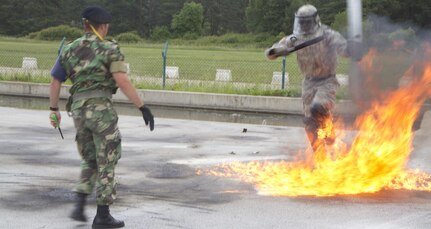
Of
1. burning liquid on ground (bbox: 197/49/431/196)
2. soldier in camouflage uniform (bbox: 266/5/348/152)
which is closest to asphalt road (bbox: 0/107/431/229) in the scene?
burning liquid on ground (bbox: 197/49/431/196)

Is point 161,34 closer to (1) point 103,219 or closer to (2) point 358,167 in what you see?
(2) point 358,167

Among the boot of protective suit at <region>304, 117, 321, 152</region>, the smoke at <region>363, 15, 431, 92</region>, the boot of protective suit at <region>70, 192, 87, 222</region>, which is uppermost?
the smoke at <region>363, 15, 431, 92</region>

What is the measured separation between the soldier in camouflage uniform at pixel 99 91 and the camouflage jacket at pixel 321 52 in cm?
255

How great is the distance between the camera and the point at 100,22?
5785mm

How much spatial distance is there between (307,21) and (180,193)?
227 cm

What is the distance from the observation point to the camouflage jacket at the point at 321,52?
25.5ft

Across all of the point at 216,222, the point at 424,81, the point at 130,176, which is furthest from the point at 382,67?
the point at 216,222

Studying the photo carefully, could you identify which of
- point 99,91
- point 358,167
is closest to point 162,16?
point 358,167

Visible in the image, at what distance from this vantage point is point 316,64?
25.9 feet

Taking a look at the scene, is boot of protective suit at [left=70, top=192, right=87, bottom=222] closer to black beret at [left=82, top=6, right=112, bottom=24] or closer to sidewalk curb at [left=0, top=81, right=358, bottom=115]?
black beret at [left=82, top=6, right=112, bottom=24]

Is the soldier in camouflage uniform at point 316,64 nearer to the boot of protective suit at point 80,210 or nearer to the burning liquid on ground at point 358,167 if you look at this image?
the burning liquid on ground at point 358,167

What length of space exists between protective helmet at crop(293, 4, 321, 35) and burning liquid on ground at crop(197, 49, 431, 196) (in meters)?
1.30

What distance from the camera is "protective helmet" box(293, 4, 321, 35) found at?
776cm

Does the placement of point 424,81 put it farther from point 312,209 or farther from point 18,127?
point 18,127
